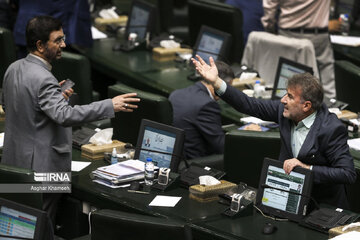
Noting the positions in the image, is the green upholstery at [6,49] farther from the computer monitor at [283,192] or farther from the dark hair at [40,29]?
the computer monitor at [283,192]

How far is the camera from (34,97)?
5.30m

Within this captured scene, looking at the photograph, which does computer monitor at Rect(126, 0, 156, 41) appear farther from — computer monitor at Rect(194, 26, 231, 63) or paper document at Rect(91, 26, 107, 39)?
computer monitor at Rect(194, 26, 231, 63)

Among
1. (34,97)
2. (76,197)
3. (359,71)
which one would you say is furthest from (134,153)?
(359,71)

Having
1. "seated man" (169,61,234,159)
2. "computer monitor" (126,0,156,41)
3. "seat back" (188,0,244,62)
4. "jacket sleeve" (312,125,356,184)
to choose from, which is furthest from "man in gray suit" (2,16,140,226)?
"seat back" (188,0,244,62)

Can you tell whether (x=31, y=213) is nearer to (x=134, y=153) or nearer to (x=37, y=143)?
(x=37, y=143)

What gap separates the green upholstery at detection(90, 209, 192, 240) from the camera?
4.24 meters

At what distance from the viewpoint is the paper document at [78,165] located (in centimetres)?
591

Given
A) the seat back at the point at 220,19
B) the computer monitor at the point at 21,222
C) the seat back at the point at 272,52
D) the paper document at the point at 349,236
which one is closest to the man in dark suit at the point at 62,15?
the seat back at the point at 220,19

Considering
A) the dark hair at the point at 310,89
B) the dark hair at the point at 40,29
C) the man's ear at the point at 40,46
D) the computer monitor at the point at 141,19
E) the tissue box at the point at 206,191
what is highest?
the dark hair at the point at 40,29

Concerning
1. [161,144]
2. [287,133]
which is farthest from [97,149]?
[287,133]

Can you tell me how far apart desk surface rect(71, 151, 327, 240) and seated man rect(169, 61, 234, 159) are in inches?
37.8

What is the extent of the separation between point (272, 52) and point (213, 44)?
0.51 meters

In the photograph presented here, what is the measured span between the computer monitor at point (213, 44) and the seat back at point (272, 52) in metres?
0.31

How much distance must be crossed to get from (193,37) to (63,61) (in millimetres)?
2660
